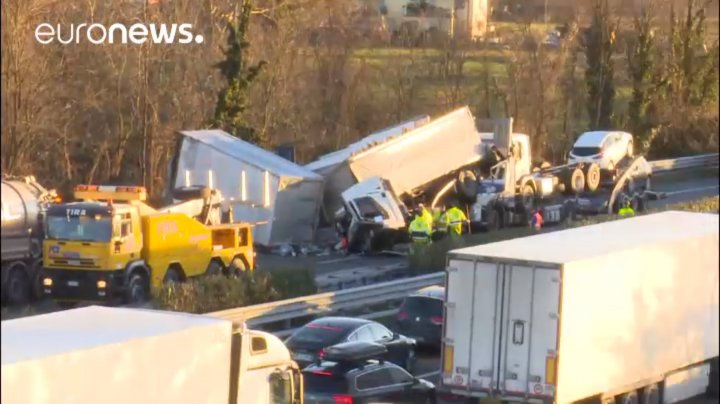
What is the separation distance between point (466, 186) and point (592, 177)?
3883mm

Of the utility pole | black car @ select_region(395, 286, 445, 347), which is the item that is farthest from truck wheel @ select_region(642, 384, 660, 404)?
the utility pole

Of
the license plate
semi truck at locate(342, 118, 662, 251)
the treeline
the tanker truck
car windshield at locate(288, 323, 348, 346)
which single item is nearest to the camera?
the treeline

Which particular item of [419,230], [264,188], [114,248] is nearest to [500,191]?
[419,230]

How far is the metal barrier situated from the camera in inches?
1095

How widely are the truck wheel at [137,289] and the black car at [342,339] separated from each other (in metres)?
5.93

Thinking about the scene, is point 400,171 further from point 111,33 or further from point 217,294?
point 111,33

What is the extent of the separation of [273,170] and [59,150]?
Result: 37.0ft

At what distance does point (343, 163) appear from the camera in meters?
30.8

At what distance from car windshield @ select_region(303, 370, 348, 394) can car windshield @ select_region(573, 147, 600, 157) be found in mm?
9188

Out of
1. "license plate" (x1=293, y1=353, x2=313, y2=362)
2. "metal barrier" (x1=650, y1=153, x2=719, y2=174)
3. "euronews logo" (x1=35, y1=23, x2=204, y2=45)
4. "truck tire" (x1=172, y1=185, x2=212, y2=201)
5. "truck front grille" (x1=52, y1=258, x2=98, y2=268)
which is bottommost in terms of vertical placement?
"truck front grille" (x1=52, y1=258, x2=98, y2=268)

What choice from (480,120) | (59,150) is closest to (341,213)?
(480,120)

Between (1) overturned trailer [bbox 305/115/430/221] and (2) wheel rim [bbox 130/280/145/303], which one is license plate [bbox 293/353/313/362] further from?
(1) overturned trailer [bbox 305/115/430/221]

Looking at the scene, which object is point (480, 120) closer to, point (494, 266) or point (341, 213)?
point (341, 213)

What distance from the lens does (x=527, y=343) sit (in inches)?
593
